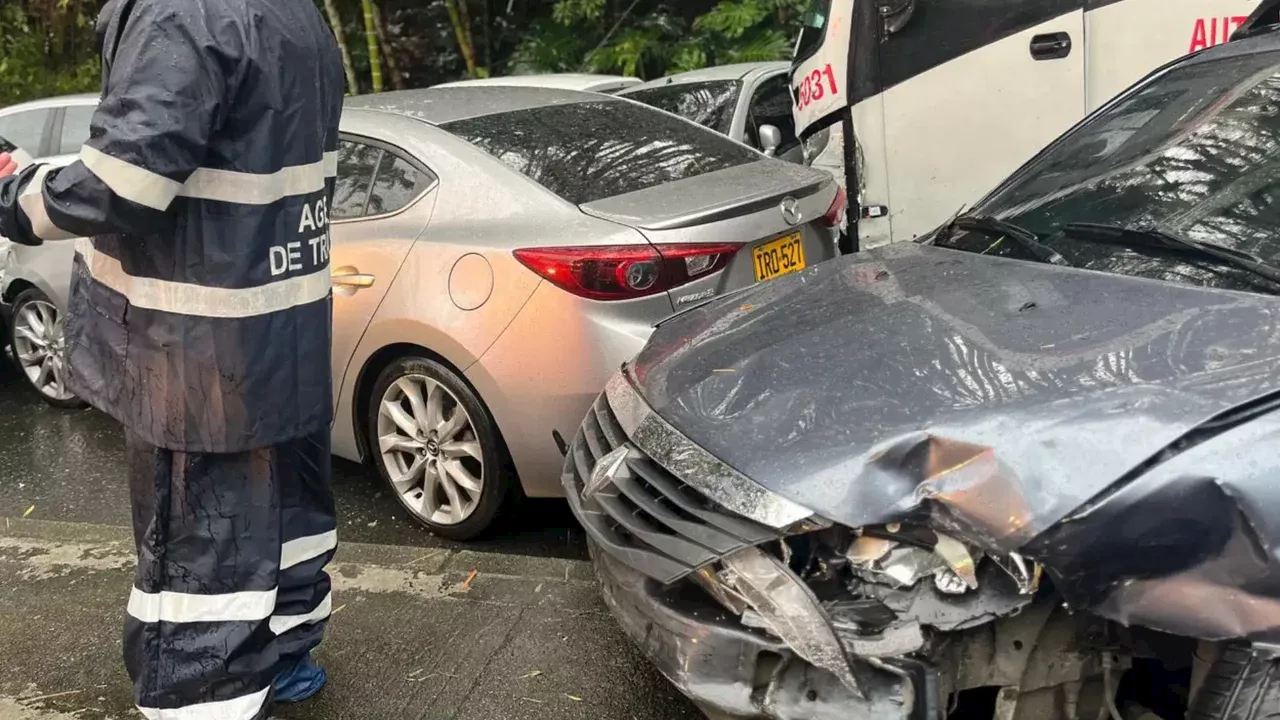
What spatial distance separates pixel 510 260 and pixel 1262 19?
2.47 meters


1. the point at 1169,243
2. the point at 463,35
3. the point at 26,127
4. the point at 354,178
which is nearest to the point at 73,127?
the point at 26,127

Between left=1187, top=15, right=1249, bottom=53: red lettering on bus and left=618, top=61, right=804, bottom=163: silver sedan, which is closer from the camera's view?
left=1187, top=15, right=1249, bottom=53: red lettering on bus

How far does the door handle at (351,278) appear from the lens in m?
3.77

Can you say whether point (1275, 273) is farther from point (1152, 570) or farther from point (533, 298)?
point (533, 298)

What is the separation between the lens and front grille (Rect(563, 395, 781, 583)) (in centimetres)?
204

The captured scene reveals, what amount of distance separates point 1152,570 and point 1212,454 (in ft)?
0.68

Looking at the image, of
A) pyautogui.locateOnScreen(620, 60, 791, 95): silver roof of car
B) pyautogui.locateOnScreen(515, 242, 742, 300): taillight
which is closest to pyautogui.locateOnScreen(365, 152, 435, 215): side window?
pyautogui.locateOnScreen(515, 242, 742, 300): taillight

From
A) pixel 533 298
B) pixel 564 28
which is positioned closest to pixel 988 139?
pixel 533 298

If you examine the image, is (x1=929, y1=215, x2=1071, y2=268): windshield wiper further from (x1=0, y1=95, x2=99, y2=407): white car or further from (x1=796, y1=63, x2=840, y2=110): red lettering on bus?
(x1=0, y1=95, x2=99, y2=407): white car

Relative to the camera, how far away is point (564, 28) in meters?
11.2

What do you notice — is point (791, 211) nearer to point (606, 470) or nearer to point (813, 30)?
point (606, 470)

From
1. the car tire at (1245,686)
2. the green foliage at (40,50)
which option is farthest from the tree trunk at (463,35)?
the car tire at (1245,686)

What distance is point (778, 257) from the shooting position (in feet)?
11.9

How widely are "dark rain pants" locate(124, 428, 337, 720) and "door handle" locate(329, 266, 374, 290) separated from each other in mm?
1286
